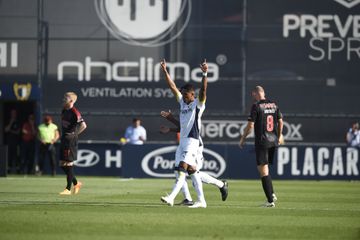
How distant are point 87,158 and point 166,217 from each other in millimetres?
18780

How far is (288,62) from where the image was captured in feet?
107

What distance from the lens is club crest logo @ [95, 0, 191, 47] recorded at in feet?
107

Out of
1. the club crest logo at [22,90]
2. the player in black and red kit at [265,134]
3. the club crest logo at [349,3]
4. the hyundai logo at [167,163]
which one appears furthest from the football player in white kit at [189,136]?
the club crest logo at [349,3]

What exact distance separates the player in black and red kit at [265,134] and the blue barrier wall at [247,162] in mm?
13339

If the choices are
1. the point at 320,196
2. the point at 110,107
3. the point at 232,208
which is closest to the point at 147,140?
the point at 110,107

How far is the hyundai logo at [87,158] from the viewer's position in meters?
32.1

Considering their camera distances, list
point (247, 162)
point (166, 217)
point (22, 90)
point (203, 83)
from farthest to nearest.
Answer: point (22, 90) → point (247, 162) → point (203, 83) → point (166, 217)

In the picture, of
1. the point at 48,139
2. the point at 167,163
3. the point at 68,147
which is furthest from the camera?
the point at 48,139

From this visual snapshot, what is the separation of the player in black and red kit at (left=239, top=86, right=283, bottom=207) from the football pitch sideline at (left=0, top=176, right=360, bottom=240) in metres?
0.45

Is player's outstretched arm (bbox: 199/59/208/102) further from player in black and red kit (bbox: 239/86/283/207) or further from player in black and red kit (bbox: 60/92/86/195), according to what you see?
player in black and red kit (bbox: 60/92/86/195)

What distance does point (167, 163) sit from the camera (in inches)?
1186

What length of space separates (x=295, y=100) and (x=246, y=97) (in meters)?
1.61

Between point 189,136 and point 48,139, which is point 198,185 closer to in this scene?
point 189,136

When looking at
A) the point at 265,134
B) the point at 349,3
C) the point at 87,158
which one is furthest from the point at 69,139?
the point at 349,3
